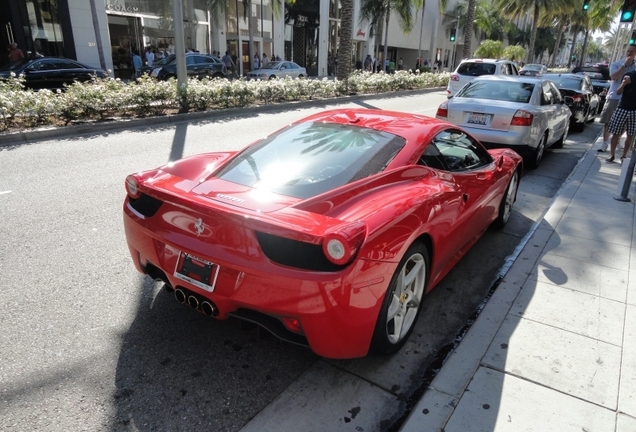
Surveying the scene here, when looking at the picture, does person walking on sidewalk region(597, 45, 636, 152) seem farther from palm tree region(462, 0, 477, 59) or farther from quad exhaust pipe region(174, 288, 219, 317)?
palm tree region(462, 0, 477, 59)

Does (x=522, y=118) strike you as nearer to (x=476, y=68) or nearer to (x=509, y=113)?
(x=509, y=113)

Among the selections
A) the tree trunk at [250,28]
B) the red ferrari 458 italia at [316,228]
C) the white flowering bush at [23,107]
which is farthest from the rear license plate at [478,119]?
the tree trunk at [250,28]

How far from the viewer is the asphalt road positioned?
249 cm

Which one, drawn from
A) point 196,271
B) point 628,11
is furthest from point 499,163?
point 628,11

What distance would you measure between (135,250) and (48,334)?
0.79 meters

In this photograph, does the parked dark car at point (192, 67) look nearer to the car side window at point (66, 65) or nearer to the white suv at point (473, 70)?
the car side window at point (66, 65)

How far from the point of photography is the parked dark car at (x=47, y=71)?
1443cm

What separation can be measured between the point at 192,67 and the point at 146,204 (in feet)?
63.0

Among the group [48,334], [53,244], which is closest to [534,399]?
[48,334]

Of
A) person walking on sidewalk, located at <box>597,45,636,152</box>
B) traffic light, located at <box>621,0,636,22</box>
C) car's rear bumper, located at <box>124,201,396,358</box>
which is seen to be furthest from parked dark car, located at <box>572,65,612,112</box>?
car's rear bumper, located at <box>124,201,396,358</box>

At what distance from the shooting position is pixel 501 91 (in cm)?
834

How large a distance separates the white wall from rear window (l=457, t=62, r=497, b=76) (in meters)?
16.3

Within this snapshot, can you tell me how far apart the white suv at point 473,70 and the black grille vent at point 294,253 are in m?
16.4

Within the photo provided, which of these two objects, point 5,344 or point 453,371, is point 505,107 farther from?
point 5,344
